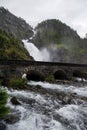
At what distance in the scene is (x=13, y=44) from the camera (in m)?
102

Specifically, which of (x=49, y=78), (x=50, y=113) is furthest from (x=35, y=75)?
(x=50, y=113)

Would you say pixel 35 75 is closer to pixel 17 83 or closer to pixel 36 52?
pixel 17 83

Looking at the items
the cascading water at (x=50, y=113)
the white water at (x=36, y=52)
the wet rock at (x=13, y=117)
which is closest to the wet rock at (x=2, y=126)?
the cascading water at (x=50, y=113)

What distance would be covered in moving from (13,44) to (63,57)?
198 ft

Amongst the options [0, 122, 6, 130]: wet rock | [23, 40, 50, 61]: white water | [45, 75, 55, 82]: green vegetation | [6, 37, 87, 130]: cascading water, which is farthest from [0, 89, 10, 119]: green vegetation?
[23, 40, 50, 61]: white water

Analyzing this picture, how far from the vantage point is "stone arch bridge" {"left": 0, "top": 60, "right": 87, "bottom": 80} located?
141ft

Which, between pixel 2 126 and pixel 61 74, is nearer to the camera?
pixel 2 126

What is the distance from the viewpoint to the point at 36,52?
138m

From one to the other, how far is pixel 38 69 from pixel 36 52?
282 feet

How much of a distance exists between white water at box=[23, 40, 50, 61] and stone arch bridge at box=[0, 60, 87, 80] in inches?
2243

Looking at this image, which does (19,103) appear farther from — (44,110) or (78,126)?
(78,126)

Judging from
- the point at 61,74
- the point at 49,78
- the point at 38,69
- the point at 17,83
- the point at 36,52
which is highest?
the point at 36,52

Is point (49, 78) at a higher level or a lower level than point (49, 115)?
higher

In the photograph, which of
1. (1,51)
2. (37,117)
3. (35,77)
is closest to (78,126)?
(37,117)
